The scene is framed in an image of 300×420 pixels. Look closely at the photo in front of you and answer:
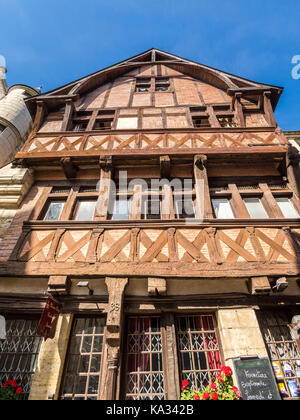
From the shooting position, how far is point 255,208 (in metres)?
6.30

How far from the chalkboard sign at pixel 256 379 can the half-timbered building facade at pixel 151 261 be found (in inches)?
7.0

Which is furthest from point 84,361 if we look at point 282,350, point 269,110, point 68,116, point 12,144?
point 12,144

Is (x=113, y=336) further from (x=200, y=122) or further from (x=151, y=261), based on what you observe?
(x=200, y=122)

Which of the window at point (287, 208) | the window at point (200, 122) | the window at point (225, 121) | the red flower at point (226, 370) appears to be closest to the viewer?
the red flower at point (226, 370)

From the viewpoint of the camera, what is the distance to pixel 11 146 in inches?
525

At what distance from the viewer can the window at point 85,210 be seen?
6.18 m

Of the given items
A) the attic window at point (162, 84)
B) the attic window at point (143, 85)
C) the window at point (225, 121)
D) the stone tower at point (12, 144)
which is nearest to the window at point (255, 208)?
the window at point (225, 121)

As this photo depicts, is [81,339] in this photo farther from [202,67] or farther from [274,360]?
[202,67]

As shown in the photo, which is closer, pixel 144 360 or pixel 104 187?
pixel 144 360

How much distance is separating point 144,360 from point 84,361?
3.84 feet

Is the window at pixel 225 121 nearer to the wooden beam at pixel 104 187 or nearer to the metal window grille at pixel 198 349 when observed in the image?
the wooden beam at pixel 104 187

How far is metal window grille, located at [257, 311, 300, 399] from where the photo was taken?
4.16 m

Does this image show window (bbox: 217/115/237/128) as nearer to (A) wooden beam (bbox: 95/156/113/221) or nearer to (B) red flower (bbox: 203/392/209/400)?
(A) wooden beam (bbox: 95/156/113/221)
